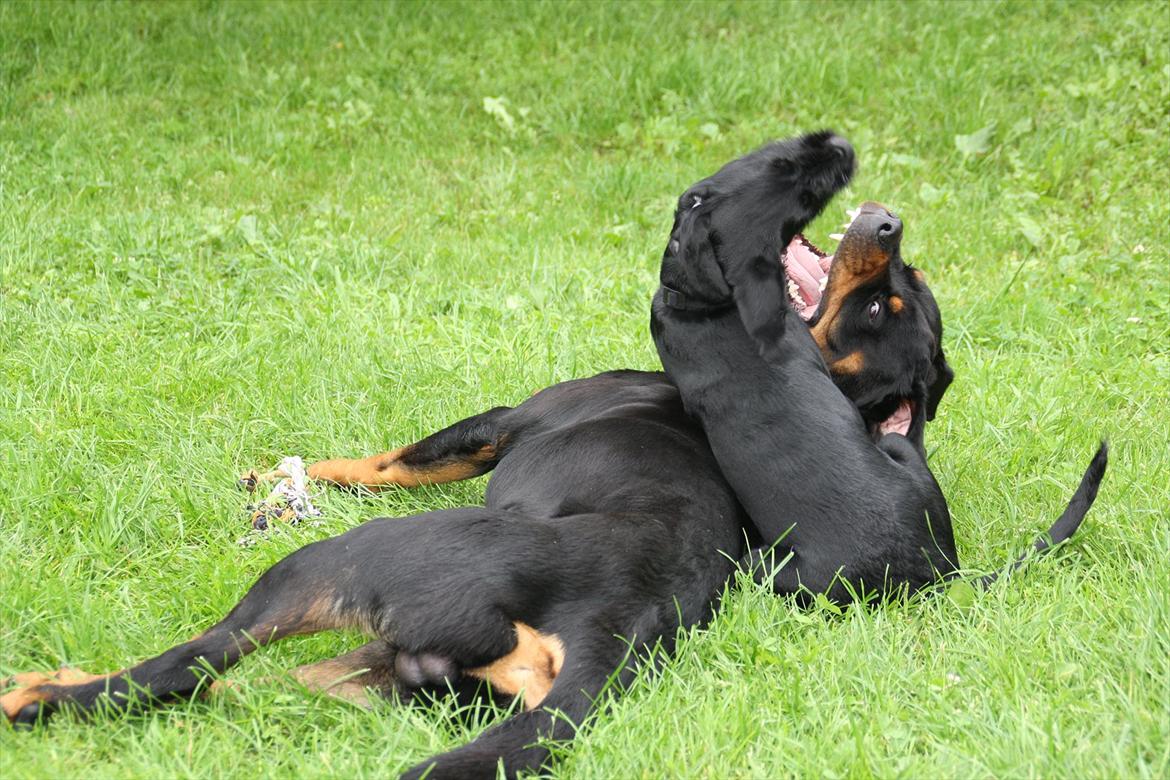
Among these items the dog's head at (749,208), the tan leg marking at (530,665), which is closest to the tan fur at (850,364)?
the dog's head at (749,208)

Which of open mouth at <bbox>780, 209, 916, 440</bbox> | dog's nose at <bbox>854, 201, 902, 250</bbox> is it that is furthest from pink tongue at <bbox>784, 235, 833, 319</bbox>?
dog's nose at <bbox>854, 201, 902, 250</bbox>

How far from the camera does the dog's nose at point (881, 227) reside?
398 centimetres

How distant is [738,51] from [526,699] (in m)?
6.02

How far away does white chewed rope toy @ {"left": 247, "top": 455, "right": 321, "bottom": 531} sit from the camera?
3984mm

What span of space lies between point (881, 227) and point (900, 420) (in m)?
0.62

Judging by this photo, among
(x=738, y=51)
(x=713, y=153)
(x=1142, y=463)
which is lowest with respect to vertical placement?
(x=1142, y=463)

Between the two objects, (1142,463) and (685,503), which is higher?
(685,503)

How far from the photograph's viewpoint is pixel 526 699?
2.98 metres

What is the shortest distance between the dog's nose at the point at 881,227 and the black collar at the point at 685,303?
538 mm

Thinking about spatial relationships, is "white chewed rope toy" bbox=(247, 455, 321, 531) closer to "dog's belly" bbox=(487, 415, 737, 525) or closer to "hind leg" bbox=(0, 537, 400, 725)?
"dog's belly" bbox=(487, 415, 737, 525)

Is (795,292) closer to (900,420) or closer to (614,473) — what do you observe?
(900,420)

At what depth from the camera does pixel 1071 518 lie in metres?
3.70

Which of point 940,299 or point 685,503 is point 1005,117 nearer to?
point 940,299

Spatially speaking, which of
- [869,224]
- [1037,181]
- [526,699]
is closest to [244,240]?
[869,224]
